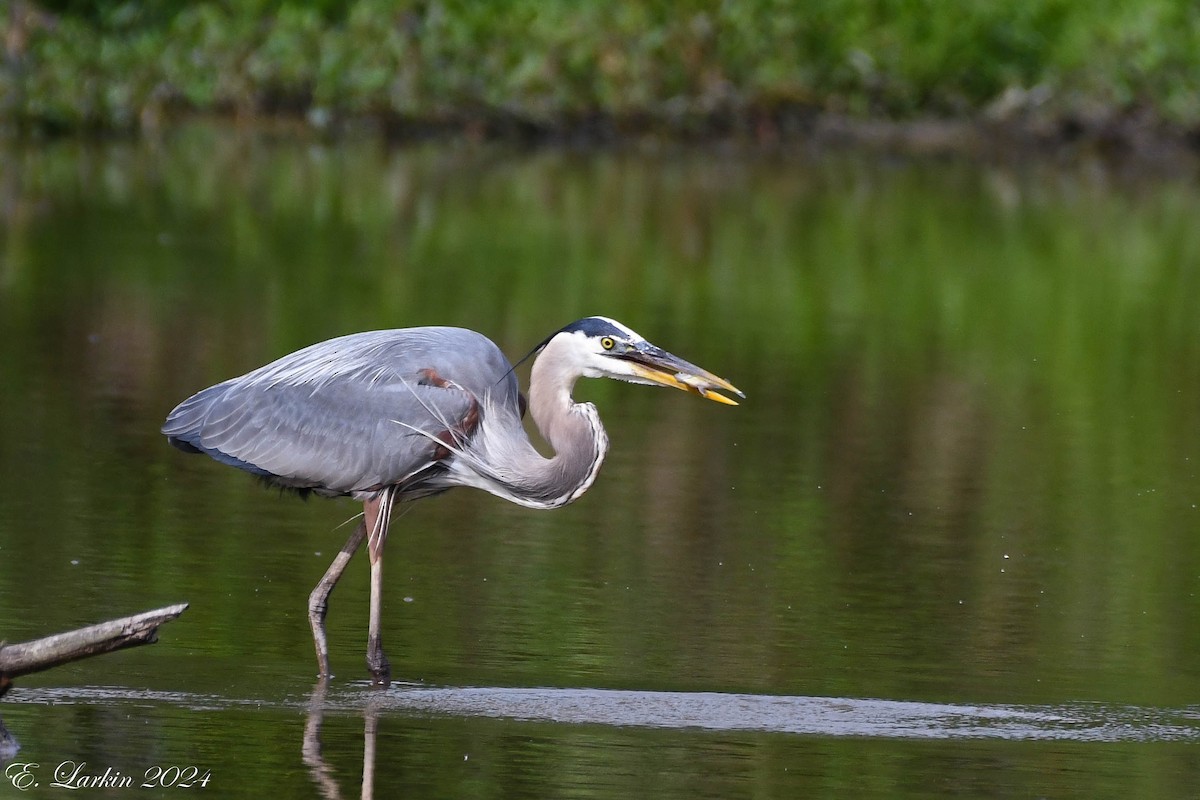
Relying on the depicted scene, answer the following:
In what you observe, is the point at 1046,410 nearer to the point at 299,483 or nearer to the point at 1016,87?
the point at 299,483

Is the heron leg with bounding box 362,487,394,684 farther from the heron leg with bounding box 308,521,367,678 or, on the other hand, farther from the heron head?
the heron head

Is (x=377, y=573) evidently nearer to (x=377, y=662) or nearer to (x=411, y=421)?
(x=377, y=662)

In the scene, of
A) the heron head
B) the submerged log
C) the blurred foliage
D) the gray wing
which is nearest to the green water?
the blurred foliage

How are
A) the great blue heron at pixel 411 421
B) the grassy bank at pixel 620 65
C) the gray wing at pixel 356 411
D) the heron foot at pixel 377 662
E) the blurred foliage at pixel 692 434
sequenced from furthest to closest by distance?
the grassy bank at pixel 620 65, the blurred foliage at pixel 692 434, the gray wing at pixel 356 411, the great blue heron at pixel 411 421, the heron foot at pixel 377 662

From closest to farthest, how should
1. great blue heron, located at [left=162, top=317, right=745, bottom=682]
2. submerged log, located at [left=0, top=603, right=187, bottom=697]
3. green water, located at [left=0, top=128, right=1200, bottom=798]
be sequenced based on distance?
1. submerged log, located at [left=0, top=603, right=187, bottom=697]
2. green water, located at [left=0, top=128, right=1200, bottom=798]
3. great blue heron, located at [left=162, top=317, right=745, bottom=682]

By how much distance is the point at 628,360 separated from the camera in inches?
283

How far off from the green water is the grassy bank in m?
8.45

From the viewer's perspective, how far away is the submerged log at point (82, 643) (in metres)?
5.53

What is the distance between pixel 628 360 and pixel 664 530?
8.41 feet

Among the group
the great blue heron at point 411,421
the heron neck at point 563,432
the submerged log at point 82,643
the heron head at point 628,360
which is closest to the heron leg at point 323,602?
the great blue heron at point 411,421

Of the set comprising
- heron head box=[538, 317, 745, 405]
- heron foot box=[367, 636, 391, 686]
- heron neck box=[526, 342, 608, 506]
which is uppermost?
heron head box=[538, 317, 745, 405]

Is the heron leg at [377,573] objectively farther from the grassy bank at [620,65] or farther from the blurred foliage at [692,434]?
the grassy bank at [620,65]

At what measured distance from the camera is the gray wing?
24.6ft

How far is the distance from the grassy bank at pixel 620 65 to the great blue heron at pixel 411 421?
20.3 m
